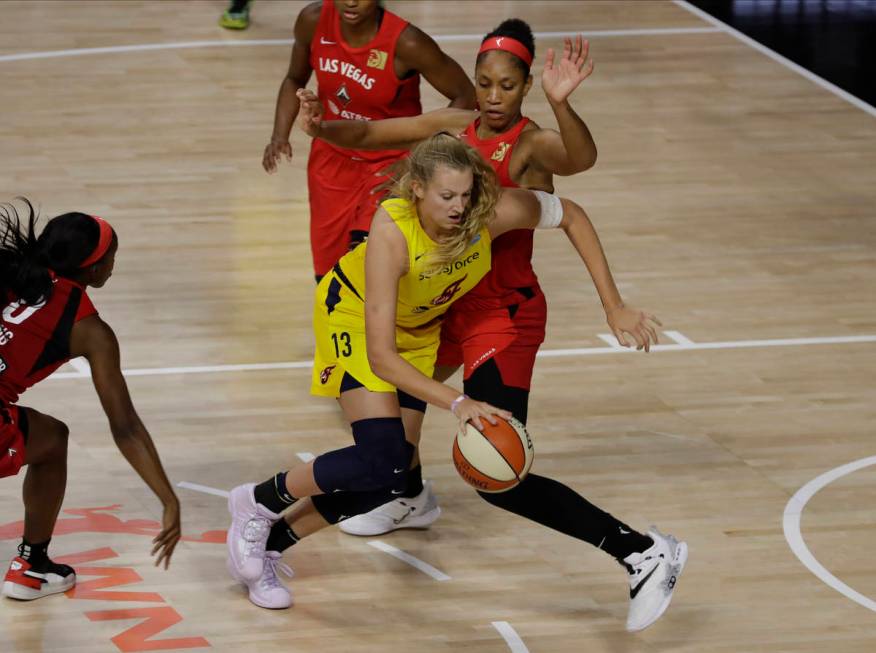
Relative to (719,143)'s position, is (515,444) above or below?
above

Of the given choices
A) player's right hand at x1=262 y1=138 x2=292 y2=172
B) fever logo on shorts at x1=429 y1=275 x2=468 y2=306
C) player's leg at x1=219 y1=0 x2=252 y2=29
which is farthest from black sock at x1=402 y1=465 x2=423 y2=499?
player's leg at x1=219 y1=0 x2=252 y2=29

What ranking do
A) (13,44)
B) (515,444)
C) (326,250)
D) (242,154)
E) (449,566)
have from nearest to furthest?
(515,444)
(449,566)
(326,250)
(242,154)
(13,44)

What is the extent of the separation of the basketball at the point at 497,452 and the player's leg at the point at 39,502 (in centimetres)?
132

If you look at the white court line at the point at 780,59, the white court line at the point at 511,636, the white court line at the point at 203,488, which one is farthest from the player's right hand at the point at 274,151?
the white court line at the point at 780,59

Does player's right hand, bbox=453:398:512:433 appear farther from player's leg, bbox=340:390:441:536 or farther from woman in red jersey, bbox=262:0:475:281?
woman in red jersey, bbox=262:0:475:281

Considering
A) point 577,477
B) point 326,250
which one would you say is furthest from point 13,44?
point 577,477

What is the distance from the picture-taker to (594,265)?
205 inches

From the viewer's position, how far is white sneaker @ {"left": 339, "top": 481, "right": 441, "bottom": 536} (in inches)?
230

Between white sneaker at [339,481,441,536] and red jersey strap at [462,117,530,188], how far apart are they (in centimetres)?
126

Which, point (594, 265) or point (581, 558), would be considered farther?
point (581, 558)

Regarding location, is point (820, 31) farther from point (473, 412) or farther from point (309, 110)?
point (473, 412)

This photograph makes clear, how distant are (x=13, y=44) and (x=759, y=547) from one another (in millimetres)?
9054

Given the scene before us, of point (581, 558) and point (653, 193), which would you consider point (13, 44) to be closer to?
point (653, 193)

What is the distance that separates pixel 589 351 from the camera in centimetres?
762
